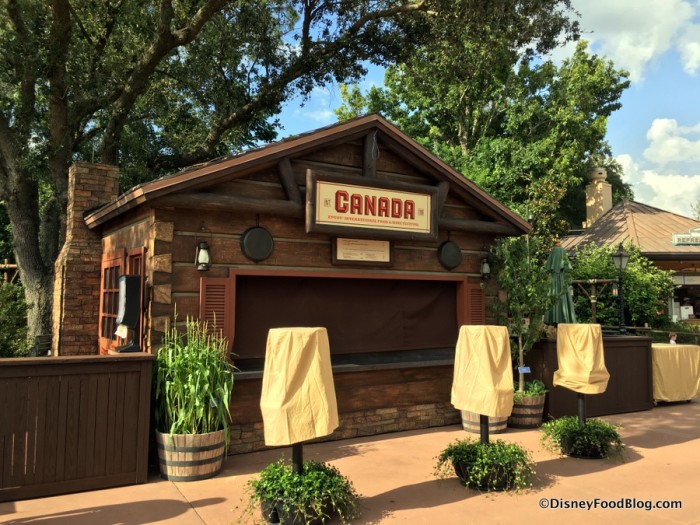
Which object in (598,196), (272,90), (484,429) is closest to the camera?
(484,429)

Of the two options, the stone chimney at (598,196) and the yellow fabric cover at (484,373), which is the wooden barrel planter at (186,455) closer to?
the yellow fabric cover at (484,373)

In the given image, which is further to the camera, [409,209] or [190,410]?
[409,209]

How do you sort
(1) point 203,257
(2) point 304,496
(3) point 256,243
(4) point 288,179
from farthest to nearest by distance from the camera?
(4) point 288,179 < (3) point 256,243 < (1) point 203,257 < (2) point 304,496

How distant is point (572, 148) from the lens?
62.4 ft

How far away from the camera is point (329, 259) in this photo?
6.98m

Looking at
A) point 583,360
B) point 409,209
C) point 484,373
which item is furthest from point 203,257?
point 583,360

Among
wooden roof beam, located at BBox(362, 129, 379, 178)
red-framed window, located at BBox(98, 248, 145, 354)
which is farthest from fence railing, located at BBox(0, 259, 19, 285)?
wooden roof beam, located at BBox(362, 129, 379, 178)

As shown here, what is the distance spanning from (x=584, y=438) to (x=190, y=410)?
447 centimetres

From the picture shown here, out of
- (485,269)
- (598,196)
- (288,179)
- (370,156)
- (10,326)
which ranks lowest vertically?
(10,326)

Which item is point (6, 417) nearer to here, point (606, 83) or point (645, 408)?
point (645, 408)

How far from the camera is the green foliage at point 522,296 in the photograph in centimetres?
767

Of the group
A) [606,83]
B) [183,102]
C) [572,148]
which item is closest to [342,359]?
[183,102]

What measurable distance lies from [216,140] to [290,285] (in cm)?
959

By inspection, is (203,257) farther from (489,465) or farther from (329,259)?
(489,465)
